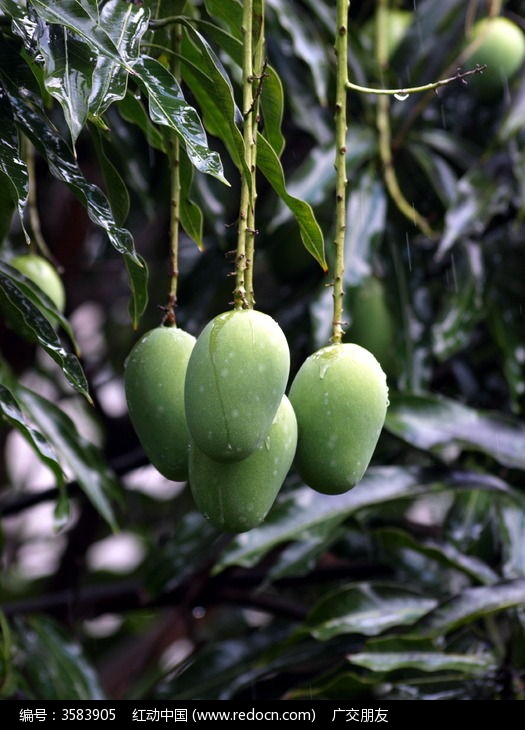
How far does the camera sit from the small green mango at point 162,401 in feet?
1.77

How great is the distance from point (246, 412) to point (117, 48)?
0.19 metres

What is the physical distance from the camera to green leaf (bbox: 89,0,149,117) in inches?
19.1

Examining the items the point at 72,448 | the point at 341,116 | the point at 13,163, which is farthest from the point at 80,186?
the point at 72,448

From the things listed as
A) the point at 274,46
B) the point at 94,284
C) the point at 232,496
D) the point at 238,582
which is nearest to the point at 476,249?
the point at 274,46

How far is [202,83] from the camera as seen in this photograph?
0.60 meters

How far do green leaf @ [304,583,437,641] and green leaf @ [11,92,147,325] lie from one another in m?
0.46

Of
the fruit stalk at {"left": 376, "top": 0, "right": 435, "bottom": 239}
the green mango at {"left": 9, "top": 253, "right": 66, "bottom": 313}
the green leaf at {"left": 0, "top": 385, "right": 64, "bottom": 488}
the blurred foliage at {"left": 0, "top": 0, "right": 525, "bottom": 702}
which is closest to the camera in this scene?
the green leaf at {"left": 0, "top": 385, "right": 64, "bottom": 488}

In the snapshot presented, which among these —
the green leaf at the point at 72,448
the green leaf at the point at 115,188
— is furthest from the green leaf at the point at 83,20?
the green leaf at the point at 72,448

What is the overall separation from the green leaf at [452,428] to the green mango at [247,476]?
477mm

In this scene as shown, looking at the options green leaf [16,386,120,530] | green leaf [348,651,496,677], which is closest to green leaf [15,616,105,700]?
green leaf [16,386,120,530]

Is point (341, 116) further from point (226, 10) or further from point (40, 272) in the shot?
point (40, 272)

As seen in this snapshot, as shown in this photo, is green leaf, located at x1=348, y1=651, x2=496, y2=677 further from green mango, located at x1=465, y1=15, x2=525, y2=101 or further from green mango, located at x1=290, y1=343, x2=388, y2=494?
green mango, located at x1=465, y1=15, x2=525, y2=101

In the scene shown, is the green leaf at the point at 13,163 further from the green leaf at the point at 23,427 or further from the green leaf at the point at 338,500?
the green leaf at the point at 338,500

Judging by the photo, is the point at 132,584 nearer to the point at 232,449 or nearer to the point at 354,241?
the point at 354,241
